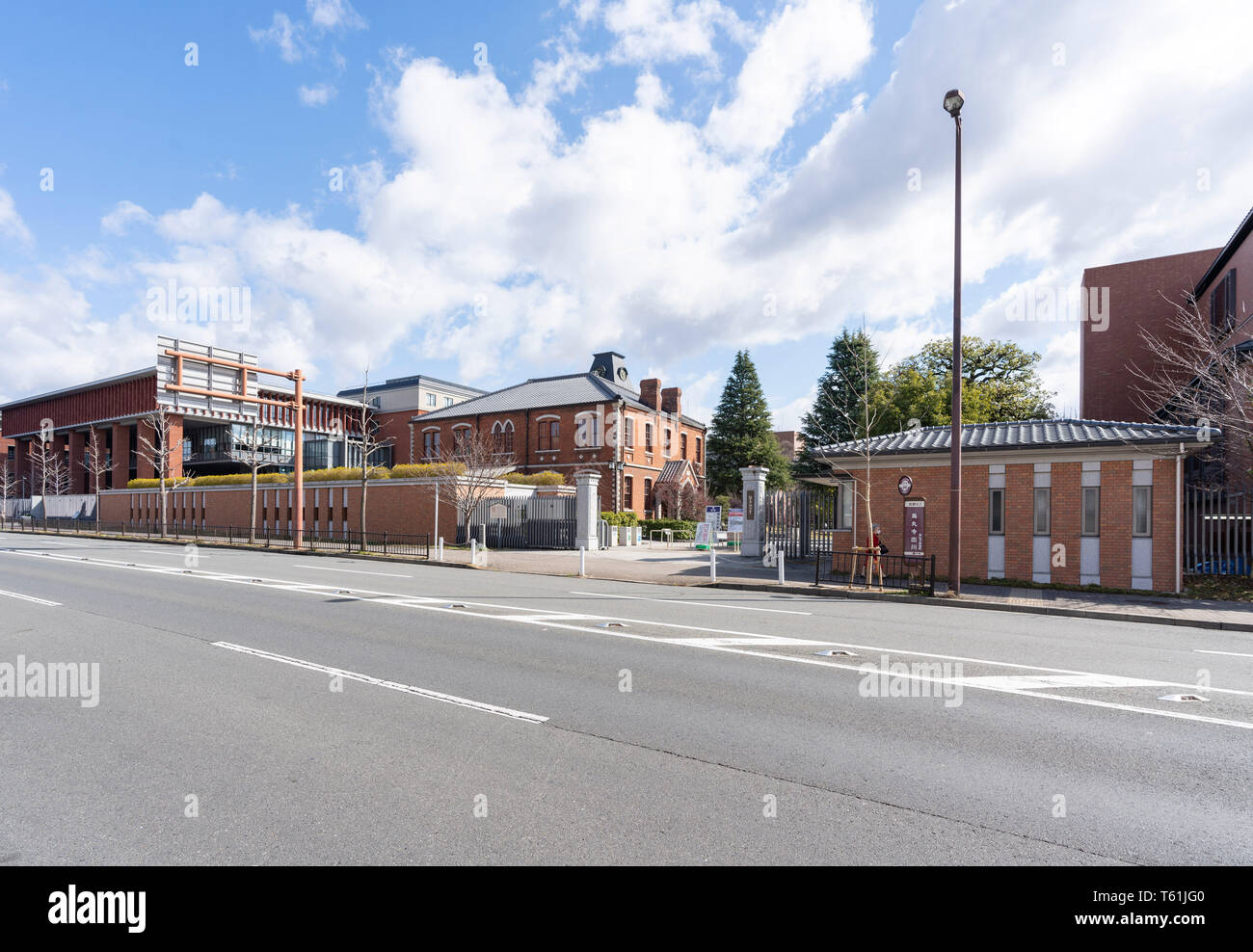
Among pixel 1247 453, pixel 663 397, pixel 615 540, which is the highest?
pixel 663 397

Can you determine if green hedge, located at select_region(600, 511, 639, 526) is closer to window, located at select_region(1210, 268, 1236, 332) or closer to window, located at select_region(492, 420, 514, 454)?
window, located at select_region(492, 420, 514, 454)

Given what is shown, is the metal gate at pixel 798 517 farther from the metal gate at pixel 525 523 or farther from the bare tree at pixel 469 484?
the bare tree at pixel 469 484

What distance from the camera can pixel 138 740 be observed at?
213 inches

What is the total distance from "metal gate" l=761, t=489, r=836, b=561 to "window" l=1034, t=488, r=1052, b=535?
709 centimetres

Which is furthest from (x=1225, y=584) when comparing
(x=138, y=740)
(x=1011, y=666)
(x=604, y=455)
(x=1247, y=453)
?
(x=604, y=455)

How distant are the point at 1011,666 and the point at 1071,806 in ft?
14.2

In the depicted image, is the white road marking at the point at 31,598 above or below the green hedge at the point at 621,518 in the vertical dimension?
below

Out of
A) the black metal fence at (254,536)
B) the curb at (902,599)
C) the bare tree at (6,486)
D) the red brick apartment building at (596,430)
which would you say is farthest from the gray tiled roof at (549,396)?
the bare tree at (6,486)

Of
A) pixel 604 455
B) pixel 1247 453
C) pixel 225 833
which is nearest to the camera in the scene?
pixel 225 833

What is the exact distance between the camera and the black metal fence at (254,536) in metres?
29.8

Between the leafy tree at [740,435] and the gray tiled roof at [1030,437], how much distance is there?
120 ft

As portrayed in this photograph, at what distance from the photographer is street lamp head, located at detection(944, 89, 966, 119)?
15.4 metres

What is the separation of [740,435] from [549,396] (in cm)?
1846
